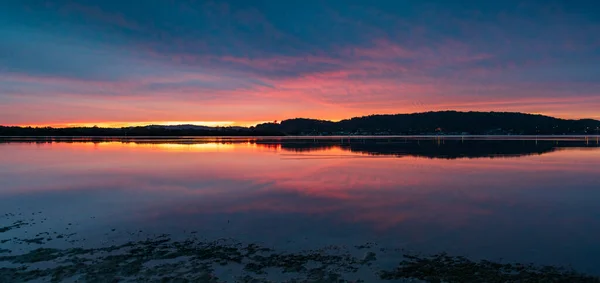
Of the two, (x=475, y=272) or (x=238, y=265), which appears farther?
(x=238, y=265)

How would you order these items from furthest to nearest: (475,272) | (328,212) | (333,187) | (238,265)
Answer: (333,187) → (328,212) → (238,265) → (475,272)

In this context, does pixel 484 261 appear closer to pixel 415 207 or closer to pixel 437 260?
pixel 437 260

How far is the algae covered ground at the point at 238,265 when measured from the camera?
20.4 ft

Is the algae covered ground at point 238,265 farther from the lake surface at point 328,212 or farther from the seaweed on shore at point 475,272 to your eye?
the lake surface at point 328,212

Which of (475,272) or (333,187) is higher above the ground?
(333,187)

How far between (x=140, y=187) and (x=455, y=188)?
1205 cm

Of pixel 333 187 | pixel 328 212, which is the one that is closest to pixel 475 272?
pixel 328 212

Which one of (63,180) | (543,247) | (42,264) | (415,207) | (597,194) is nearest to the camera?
(42,264)

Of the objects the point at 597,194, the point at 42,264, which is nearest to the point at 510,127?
the point at 597,194

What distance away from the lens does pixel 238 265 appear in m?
6.77

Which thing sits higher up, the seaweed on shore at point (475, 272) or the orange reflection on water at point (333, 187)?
the orange reflection on water at point (333, 187)

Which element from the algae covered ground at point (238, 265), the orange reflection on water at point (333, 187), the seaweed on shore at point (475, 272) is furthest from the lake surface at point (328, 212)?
the seaweed on shore at point (475, 272)

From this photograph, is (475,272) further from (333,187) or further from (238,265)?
(333,187)

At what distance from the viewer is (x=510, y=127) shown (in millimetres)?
180750
